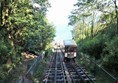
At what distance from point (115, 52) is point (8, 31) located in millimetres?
13318

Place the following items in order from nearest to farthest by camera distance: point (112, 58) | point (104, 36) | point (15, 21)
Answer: point (112, 58) → point (15, 21) → point (104, 36)

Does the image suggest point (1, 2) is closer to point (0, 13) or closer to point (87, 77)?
point (0, 13)

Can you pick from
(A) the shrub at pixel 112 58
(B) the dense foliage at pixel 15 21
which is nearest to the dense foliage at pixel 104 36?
(A) the shrub at pixel 112 58

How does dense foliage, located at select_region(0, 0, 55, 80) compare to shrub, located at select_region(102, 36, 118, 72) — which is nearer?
shrub, located at select_region(102, 36, 118, 72)

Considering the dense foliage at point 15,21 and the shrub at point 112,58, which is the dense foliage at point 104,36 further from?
the dense foliage at point 15,21

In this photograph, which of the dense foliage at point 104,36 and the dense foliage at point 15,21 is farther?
the dense foliage at point 15,21

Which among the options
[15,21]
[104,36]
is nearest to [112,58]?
[15,21]

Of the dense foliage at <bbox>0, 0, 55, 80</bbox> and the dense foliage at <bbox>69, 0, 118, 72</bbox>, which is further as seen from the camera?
the dense foliage at <bbox>0, 0, 55, 80</bbox>

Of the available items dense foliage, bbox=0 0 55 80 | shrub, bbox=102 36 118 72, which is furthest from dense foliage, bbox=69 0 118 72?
dense foliage, bbox=0 0 55 80

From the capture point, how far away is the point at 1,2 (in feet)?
97.1

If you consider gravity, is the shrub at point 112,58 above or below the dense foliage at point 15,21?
below

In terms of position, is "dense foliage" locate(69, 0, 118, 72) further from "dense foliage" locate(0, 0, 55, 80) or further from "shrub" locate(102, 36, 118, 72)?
"dense foliage" locate(0, 0, 55, 80)

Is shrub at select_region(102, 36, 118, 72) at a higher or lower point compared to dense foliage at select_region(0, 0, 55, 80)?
lower

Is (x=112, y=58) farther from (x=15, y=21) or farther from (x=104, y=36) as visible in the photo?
(x=104, y=36)
